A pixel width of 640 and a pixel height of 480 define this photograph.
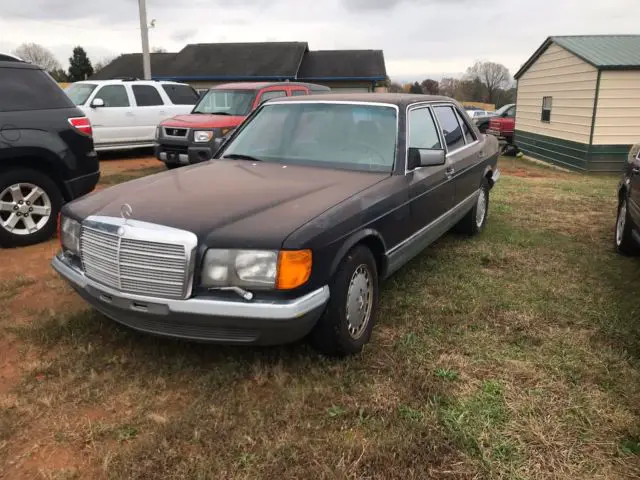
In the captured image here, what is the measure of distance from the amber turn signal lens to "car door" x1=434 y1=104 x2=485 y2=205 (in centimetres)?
258

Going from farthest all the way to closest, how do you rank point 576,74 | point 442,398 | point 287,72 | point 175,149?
1. point 287,72
2. point 576,74
3. point 175,149
4. point 442,398

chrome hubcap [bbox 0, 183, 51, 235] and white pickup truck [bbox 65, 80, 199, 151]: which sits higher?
white pickup truck [bbox 65, 80, 199, 151]

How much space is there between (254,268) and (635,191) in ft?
13.4

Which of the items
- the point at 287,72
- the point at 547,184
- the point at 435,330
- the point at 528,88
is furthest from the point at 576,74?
the point at 287,72

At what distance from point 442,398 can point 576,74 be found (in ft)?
45.6

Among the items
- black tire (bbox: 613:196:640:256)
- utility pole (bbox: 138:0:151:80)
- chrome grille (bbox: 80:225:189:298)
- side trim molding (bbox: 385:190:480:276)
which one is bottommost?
black tire (bbox: 613:196:640:256)

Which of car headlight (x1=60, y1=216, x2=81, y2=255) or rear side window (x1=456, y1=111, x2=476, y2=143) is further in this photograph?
rear side window (x1=456, y1=111, x2=476, y2=143)

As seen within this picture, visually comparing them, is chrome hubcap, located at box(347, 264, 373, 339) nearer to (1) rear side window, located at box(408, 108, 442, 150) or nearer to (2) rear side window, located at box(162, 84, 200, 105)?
(1) rear side window, located at box(408, 108, 442, 150)

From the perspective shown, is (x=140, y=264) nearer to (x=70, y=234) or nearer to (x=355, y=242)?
(x=70, y=234)

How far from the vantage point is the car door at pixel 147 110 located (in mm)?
12562

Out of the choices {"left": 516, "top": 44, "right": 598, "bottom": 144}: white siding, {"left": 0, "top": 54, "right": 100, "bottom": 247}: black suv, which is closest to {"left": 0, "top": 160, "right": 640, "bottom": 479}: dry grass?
{"left": 0, "top": 54, "right": 100, "bottom": 247}: black suv

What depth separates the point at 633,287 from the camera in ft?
15.9

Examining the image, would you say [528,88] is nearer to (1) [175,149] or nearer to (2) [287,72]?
(1) [175,149]

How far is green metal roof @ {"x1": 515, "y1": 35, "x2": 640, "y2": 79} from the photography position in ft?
43.4
